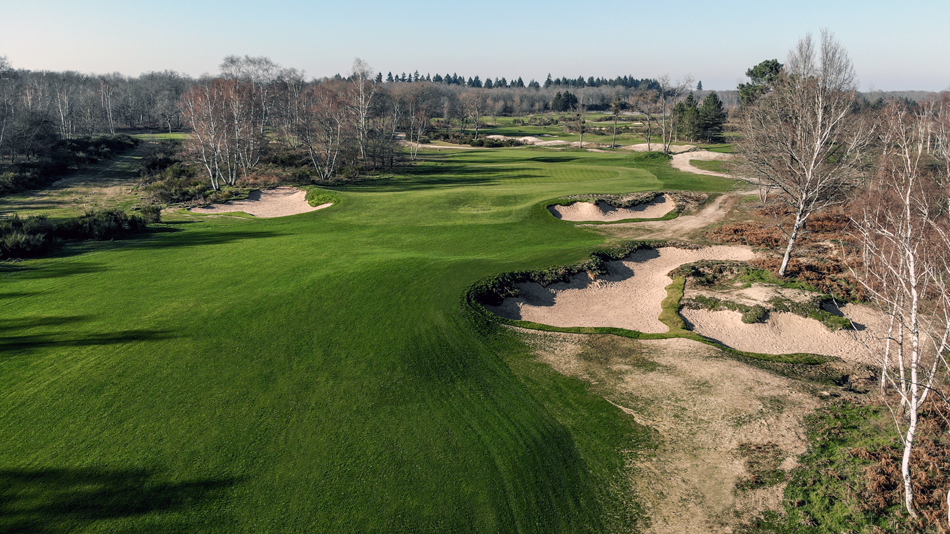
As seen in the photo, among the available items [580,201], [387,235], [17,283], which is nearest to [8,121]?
[17,283]

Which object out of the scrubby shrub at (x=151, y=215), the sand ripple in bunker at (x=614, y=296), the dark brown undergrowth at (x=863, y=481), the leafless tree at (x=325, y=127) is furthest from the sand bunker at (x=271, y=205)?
the dark brown undergrowth at (x=863, y=481)

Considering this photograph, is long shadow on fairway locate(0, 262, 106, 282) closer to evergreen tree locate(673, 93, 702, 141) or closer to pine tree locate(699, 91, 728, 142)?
A: evergreen tree locate(673, 93, 702, 141)

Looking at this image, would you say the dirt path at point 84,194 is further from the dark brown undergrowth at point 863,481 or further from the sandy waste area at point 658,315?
the dark brown undergrowth at point 863,481

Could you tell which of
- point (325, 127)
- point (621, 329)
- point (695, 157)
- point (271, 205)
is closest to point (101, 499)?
point (621, 329)

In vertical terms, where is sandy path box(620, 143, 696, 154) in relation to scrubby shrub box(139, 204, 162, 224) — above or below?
above

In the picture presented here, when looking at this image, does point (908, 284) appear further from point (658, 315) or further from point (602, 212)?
point (602, 212)

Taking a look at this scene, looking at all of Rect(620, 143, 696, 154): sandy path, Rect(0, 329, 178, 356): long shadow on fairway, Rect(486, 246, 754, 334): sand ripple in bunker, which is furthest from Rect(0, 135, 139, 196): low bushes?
Rect(620, 143, 696, 154): sandy path

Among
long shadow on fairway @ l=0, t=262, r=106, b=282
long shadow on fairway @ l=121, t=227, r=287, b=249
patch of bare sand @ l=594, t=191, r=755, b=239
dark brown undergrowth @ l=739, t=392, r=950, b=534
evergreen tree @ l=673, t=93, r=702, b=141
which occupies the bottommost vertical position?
dark brown undergrowth @ l=739, t=392, r=950, b=534
